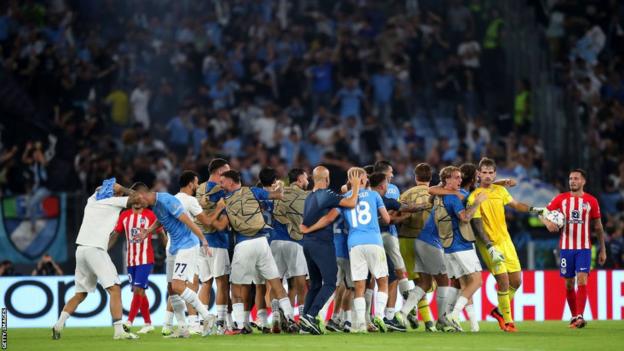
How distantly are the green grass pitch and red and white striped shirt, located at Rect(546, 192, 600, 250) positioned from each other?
4.10ft

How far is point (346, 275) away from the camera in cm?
1614

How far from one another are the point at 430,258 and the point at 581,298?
253 centimetres

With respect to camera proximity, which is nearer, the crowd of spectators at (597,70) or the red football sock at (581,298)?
the red football sock at (581,298)

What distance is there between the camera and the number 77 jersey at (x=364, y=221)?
15.3 metres

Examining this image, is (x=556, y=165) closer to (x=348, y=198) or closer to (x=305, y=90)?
(x=305, y=90)

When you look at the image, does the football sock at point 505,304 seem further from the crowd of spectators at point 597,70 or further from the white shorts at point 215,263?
the crowd of spectators at point 597,70

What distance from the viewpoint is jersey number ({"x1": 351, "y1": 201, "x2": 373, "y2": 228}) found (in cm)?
1536

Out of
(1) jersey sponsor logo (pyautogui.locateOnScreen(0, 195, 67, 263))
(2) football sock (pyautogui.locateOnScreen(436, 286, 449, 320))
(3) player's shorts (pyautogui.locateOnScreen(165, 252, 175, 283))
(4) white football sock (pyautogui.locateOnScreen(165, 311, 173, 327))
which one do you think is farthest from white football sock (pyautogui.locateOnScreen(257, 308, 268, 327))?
(1) jersey sponsor logo (pyautogui.locateOnScreen(0, 195, 67, 263))

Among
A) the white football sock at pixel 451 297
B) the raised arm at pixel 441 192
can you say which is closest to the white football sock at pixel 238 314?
the white football sock at pixel 451 297

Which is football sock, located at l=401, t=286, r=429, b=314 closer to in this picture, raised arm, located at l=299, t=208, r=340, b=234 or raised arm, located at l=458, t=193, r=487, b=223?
raised arm, located at l=458, t=193, r=487, b=223

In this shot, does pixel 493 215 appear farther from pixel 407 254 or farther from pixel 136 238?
pixel 136 238

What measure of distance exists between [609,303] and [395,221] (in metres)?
6.45

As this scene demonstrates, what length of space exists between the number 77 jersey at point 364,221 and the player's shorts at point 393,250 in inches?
35.4

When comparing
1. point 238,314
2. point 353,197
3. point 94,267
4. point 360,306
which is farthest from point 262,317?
point 94,267
